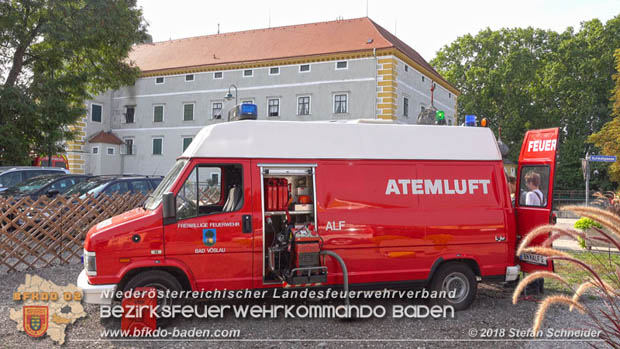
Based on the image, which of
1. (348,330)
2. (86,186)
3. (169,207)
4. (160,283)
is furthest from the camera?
(86,186)

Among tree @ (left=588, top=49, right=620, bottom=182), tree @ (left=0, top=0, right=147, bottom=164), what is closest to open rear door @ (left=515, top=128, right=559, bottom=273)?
tree @ (left=0, top=0, right=147, bottom=164)

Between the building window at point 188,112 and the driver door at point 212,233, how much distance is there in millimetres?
33876

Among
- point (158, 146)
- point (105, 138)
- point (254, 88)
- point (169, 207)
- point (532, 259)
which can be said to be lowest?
point (532, 259)

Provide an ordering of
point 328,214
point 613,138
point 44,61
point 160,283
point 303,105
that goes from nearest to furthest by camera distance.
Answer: point 160,283
point 328,214
point 44,61
point 613,138
point 303,105

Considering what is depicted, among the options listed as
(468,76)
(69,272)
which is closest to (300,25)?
(468,76)

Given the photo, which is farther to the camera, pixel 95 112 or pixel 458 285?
pixel 95 112

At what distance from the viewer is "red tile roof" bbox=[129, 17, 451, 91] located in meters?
33.7

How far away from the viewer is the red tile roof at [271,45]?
33719mm

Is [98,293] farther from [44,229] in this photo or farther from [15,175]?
[15,175]

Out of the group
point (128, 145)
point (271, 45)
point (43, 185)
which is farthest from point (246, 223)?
point (128, 145)

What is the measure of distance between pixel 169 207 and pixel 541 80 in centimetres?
4878

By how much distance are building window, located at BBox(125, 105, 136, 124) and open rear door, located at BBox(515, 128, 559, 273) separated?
38938mm

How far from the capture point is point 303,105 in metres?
34.8

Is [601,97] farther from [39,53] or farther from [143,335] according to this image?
[143,335]
